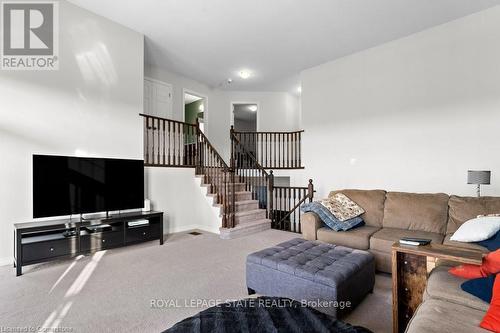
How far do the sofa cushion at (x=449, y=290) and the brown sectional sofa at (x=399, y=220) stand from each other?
1.09 metres

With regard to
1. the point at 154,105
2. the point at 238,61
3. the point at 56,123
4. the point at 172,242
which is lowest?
the point at 172,242

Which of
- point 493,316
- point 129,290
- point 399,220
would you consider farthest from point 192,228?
point 493,316

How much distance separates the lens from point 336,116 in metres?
5.52

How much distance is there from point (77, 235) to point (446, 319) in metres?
3.72

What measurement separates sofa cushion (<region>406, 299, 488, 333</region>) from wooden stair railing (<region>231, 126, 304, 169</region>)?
16.1ft

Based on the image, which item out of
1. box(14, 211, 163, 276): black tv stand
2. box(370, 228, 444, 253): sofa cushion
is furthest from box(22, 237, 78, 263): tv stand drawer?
box(370, 228, 444, 253): sofa cushion

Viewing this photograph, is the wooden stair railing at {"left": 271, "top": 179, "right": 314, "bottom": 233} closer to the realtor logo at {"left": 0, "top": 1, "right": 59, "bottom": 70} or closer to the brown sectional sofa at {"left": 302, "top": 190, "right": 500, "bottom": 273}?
the brown sectional sofa at {"left": 302, "top": 190, "right": 500, "bottom": 273}

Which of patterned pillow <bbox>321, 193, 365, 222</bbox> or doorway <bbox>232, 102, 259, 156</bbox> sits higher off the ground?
doorway <bbox>232, 102, 259, 156</bbox>

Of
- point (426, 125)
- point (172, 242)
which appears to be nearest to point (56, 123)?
point (172, 242)

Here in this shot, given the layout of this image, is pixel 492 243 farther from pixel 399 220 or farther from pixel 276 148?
pixel 276 148

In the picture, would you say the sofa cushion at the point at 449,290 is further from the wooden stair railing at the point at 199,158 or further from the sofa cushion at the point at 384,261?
the wooden stair railing at the point at 199,158

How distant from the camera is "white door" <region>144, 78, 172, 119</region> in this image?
19.2ft

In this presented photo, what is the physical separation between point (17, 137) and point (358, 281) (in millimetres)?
4272

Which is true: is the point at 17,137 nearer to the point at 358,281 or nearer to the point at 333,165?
the point at 358,281
